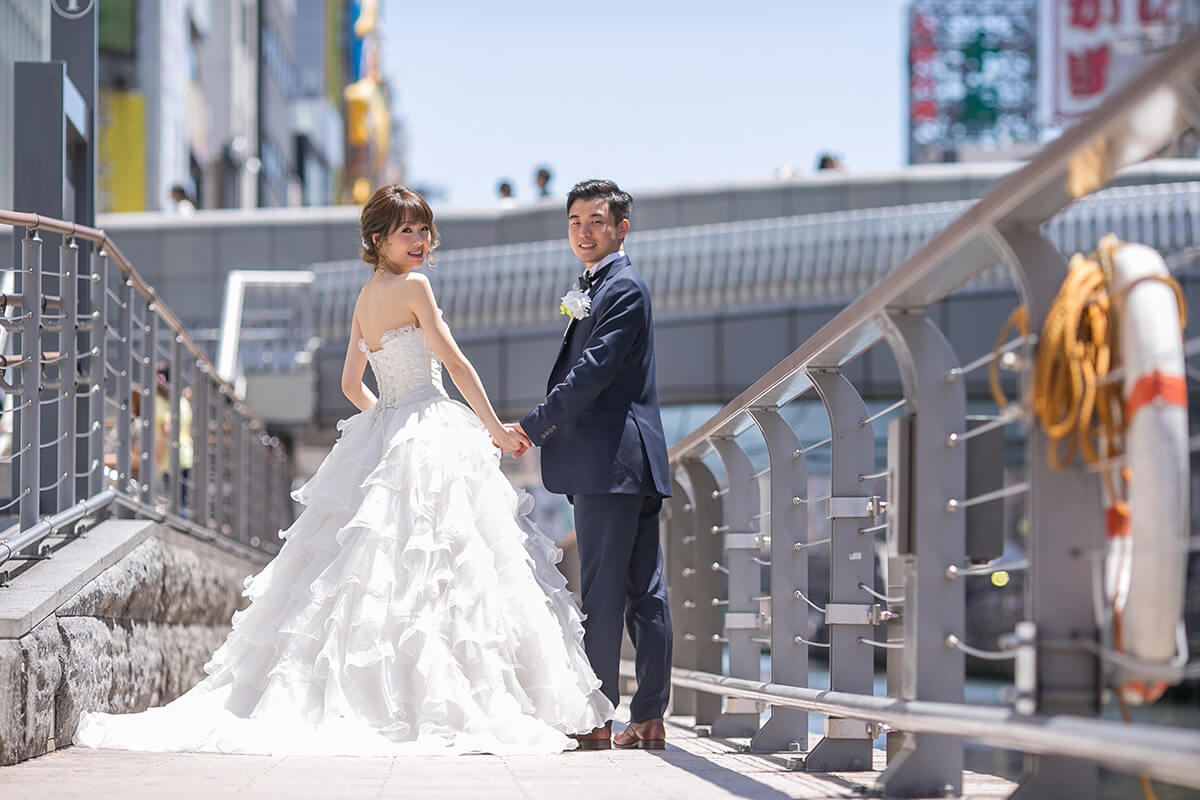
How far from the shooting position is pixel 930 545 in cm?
313

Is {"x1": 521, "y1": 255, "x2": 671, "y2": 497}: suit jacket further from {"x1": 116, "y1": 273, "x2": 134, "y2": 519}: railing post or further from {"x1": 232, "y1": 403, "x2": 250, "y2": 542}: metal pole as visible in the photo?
{"x1": 232, "y1": 403, "x2": 250, "y2": 542}: metal pole

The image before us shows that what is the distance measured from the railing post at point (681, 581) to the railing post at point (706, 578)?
0.07m

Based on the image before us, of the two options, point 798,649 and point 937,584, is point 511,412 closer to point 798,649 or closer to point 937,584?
point 798,649

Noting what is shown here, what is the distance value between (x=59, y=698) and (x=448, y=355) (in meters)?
1.61

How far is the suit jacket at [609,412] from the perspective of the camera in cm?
500

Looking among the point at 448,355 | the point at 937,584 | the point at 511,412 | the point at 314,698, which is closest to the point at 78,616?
the point at 314,698

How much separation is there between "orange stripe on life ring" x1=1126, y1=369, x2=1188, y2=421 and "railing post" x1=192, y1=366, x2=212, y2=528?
6.34m

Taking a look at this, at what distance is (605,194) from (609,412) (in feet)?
2.25

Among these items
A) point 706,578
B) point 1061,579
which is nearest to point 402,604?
point 706,578

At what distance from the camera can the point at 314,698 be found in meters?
4.85

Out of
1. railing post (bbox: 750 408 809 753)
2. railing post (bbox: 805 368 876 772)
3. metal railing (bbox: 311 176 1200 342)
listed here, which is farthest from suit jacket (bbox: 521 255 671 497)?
A: metal railing (bbox: 311 176 1200 342)

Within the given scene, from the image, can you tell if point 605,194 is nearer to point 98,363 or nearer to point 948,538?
point 98,363

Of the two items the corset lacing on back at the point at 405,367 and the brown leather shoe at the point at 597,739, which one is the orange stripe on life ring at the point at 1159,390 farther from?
the corset lacing on back at the point at 405,367

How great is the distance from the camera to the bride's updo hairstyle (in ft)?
17.6
